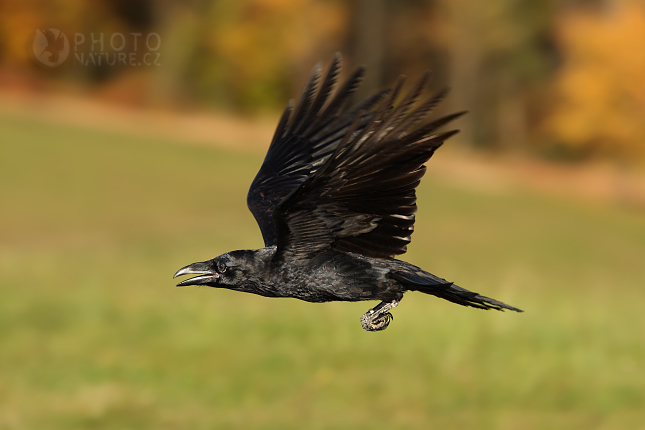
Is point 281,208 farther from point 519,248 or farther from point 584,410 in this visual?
point 519,248

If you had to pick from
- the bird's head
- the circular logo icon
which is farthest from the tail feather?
the circular logo icon

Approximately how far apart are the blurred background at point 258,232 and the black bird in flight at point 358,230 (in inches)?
434

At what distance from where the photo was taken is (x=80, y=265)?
40.0m

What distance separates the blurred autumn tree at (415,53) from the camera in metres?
52.4

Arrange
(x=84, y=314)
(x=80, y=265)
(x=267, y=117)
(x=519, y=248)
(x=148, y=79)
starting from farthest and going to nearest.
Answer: (x=148, y=79), (x=267, y=117), (x=519, y=248), (x=80, y=265), (x=84, y=314)

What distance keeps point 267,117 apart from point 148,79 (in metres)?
12.7

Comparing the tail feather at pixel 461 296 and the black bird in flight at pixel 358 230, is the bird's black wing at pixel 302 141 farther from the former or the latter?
Result: the tail feather at pixel 461 296

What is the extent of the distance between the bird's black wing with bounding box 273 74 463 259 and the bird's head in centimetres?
14

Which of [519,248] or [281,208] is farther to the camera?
[519,248]

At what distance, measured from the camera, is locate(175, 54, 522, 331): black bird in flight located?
2.94 m

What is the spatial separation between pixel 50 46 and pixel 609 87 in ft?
101

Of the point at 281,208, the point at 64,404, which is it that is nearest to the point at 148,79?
the point at 64,404

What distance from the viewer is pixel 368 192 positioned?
324 cm

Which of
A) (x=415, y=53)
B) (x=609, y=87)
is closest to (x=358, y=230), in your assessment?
(x=609, y=87)
